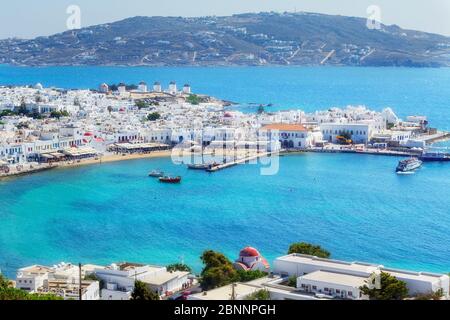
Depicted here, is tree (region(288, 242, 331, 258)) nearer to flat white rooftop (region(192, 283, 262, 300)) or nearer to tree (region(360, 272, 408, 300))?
flat white rooftop (region(192, 283, 262, 300))

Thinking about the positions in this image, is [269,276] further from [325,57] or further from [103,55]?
[325,57]

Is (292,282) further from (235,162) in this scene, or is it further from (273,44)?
(273,44)

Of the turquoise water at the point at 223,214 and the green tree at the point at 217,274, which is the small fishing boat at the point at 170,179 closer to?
the turquoise water at the point at 223,214

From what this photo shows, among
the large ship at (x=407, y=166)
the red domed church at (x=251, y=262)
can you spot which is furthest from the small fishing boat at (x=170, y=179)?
the red domed church at (x=251, y=262)

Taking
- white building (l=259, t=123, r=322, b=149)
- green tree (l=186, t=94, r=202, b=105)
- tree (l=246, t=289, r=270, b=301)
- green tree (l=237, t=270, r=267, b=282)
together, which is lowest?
white building (l=259, t=123, r=322, b=149)

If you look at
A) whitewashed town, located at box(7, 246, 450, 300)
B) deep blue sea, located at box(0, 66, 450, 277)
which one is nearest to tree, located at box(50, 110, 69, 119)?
deep blue sea, located at box(0, 66, 450, 277)

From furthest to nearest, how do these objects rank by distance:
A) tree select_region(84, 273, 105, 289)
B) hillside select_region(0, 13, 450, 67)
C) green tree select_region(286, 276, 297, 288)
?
hillside select_region(0, 13, 450, 67) < tree select_region(84, 273, 105, 289) < green tree select_region(286, 276, 297, 288)
